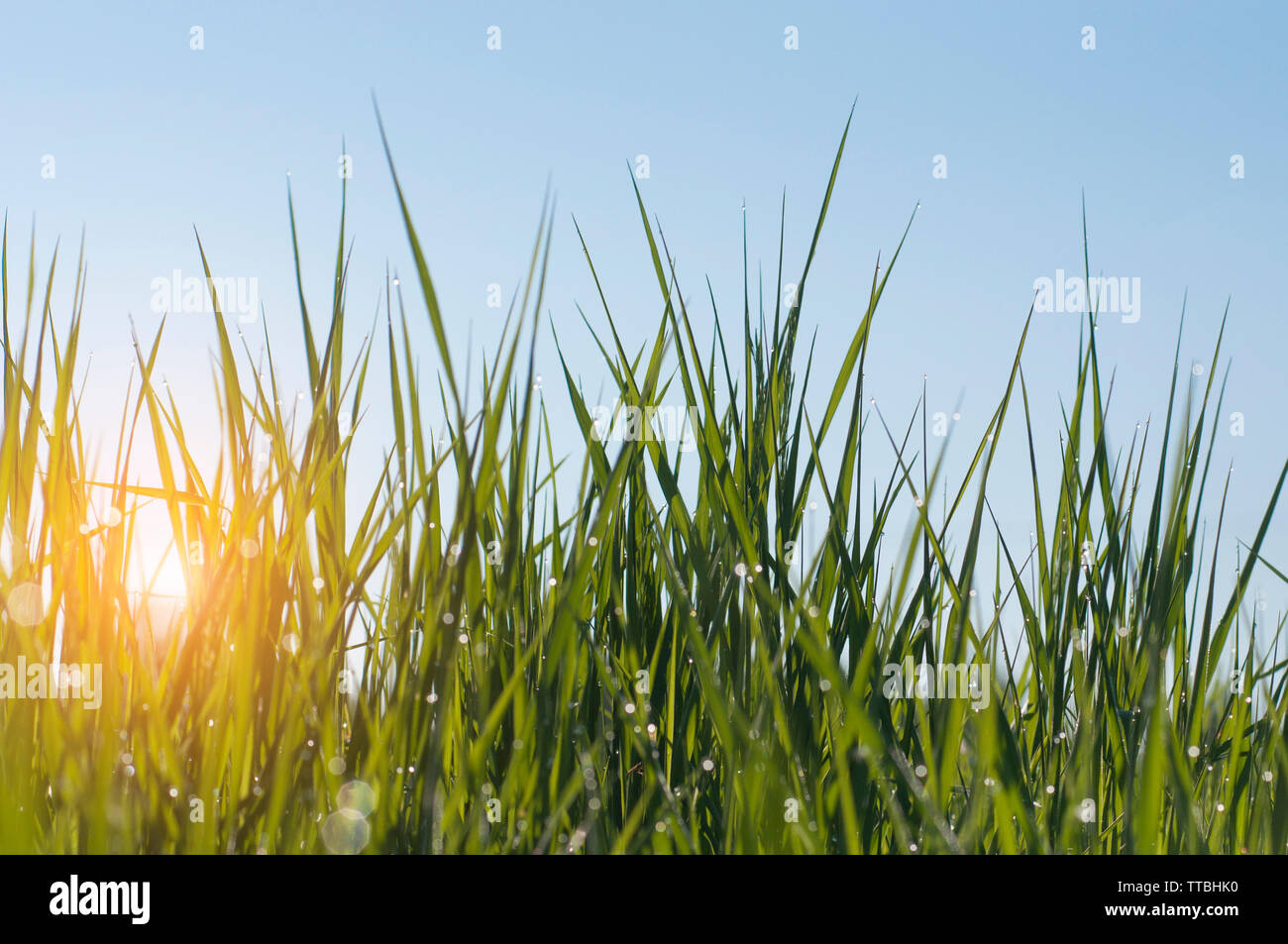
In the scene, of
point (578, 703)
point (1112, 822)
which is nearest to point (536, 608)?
point (578, 703)

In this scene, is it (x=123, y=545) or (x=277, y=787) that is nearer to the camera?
(x=277, y=787)
